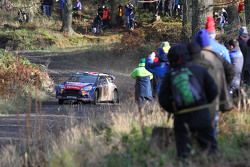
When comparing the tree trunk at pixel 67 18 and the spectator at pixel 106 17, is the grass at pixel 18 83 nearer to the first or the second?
the tree trunk at pixel 67 18

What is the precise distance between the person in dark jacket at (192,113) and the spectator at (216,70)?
0.22 metres

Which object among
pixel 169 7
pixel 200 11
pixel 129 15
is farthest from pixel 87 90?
pixel 169 7

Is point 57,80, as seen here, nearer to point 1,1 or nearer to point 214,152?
point 1,1

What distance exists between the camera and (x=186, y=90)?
8.98 m

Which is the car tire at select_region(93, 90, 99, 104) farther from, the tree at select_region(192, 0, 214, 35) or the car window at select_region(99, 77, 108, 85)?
the tree at select_region(192, 0, 214, 35)

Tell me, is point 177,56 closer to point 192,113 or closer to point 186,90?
point 186,90

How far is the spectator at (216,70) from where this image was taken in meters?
9.47

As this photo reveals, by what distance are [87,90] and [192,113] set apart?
63.8 feet

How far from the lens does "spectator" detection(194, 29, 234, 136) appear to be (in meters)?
9.47

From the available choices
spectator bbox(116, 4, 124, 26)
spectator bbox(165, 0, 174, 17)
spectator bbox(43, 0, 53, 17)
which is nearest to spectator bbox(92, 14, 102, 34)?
spectator bbox(116, 4, 124, 26)

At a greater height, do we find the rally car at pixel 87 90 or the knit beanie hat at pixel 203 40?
the knit beanie hat at pixel 203 40

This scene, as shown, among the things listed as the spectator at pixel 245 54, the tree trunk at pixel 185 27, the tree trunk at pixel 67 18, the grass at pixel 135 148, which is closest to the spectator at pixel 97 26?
the tree trunk at pixel 67 18

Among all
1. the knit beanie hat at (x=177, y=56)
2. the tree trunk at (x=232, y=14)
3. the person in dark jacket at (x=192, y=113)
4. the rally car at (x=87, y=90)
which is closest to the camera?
the person in dark jacket at (x=192, y=113)

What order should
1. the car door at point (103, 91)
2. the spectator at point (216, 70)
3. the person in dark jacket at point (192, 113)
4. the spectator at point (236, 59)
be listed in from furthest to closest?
the car door at point (103, 91), the spectator at point (236, 59), the spectator at point (216, 70), the person in dark jacket at point (192, 113)
